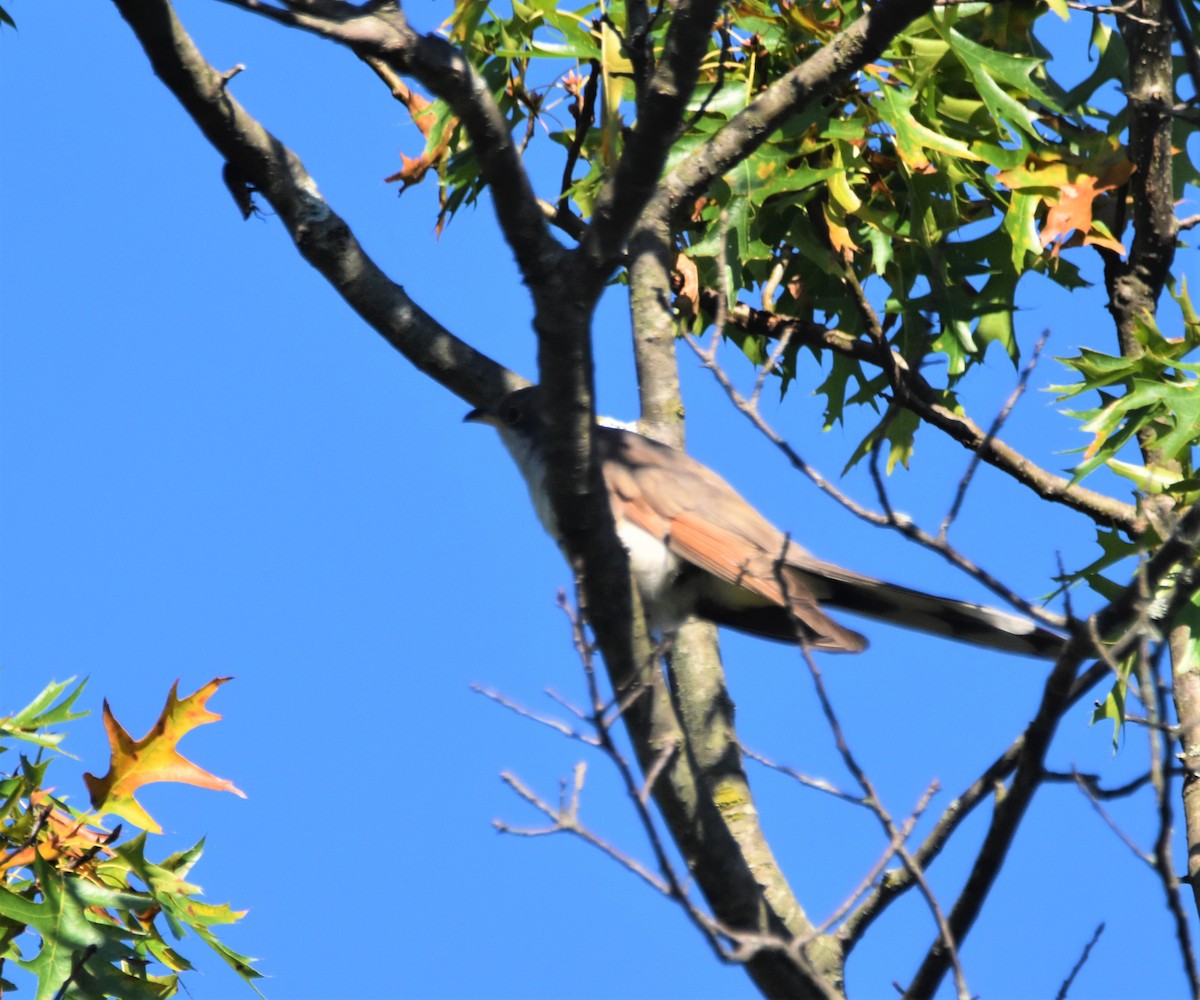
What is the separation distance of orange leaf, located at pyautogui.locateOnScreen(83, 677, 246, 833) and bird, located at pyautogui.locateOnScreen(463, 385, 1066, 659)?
45.8 inches

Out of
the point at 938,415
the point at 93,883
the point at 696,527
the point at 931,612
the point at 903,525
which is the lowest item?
the point at 93,883

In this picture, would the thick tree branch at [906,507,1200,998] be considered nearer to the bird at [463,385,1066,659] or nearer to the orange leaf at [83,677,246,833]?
the bird at [463,385,1066,659]

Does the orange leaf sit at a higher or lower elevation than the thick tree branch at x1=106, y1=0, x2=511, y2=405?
lower

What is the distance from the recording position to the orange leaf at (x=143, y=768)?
12.0 feet

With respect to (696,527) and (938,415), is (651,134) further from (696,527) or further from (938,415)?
(938,415)

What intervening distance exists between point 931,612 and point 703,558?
0.73 meters

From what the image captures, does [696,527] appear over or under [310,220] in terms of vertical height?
over

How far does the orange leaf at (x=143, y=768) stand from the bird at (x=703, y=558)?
1163mm

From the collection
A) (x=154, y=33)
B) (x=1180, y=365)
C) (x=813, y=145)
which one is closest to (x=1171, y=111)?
(x=1180, y=365)

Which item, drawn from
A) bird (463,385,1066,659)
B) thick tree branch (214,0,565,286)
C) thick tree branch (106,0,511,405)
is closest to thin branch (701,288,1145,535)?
bird (463,385,1066,659)

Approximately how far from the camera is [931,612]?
12.7 ft

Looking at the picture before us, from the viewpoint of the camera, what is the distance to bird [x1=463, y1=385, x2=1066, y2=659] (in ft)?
13.2

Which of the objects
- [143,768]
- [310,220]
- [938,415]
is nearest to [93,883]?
[143,768]

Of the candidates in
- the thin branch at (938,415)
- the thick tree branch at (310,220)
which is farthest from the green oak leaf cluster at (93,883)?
the thin branch at (938,415)
